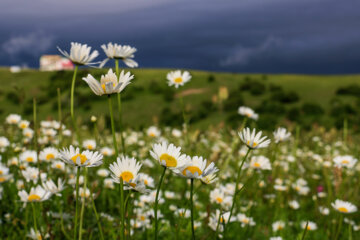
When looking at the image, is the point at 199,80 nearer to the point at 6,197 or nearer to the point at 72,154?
the point at 6,197

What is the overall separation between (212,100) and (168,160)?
39.4 ft

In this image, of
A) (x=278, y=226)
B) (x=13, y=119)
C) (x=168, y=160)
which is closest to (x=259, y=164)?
→ (x=278, y=226)

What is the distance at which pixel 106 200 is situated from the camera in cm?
302

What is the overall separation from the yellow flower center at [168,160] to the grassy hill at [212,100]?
32.6ft

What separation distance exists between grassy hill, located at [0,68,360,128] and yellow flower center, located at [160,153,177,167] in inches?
391

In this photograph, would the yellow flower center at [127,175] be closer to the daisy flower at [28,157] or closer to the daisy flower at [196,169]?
the daisy flower at [196,169]

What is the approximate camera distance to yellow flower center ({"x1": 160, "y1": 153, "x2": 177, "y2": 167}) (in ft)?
3.38

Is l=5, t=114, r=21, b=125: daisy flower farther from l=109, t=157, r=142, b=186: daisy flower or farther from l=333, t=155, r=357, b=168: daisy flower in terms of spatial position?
l=333, t=155, r=357, b=168: daisy flower

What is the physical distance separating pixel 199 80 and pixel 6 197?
1644cm

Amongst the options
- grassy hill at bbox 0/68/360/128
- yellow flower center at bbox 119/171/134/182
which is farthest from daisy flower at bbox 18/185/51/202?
grassy hill at bbox 0/68/360/128

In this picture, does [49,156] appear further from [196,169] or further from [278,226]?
[278,226]

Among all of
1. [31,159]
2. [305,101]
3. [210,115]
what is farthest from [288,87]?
[31,159]

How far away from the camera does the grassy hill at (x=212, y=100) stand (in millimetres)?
13625

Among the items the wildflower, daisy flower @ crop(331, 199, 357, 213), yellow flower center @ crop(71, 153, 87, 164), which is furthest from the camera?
the wildflower
